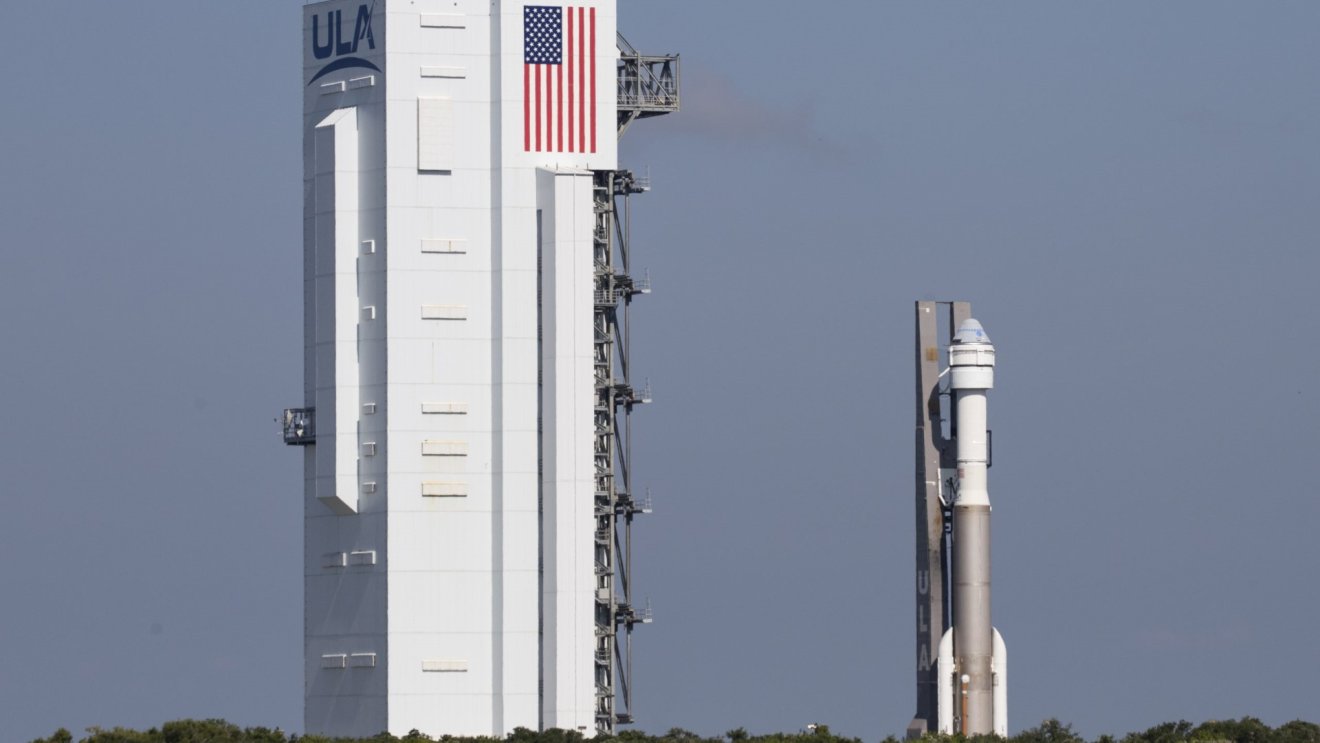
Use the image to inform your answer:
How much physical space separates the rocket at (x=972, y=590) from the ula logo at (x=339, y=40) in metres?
23.6

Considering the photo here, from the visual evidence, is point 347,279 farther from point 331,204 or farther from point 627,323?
point 627,323

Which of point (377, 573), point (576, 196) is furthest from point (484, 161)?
point (377, 573)

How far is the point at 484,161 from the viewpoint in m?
115

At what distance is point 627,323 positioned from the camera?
118m

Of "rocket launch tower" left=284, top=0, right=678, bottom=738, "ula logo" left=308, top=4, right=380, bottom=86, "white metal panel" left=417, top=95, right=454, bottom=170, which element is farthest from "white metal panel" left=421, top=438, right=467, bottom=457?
"ula logo" left=308, top=4, right=380, bottom=86

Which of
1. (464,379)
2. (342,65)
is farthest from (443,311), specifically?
(342,65)

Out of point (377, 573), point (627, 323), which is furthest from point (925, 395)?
point (377, 573)

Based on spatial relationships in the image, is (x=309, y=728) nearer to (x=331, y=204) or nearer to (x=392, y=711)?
(x=392, y=711)

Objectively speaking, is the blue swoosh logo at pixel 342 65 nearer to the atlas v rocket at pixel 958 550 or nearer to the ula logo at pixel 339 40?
the ula logo at pixel 339 40

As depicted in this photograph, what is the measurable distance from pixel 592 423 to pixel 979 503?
537 inches

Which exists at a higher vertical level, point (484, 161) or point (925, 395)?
point (484, 161)

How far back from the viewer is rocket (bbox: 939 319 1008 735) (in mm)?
112438

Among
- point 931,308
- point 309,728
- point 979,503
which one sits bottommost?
point 309,728

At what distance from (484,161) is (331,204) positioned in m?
5.62
